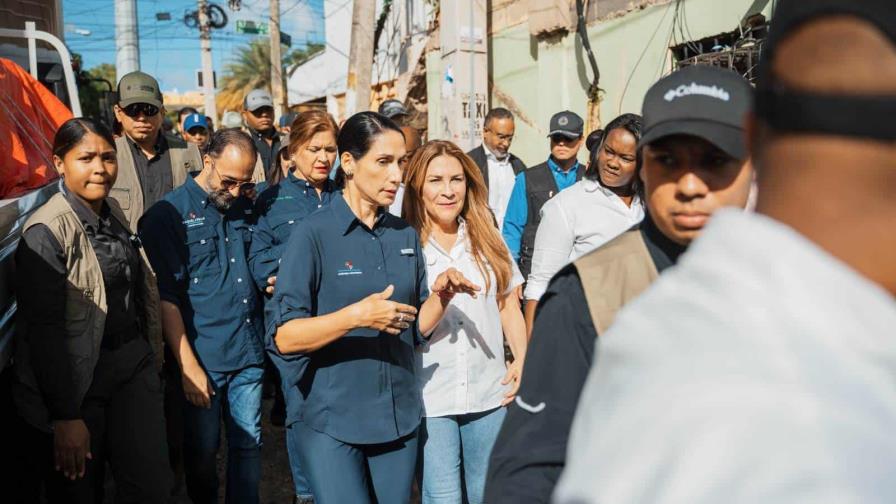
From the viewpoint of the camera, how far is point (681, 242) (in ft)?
5.54

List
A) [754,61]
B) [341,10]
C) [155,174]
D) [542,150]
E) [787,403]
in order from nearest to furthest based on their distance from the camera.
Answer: [787,403] < [155,174] < [754,61] < [542,150] < [341,10]

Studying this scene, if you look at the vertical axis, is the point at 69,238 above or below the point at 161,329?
above

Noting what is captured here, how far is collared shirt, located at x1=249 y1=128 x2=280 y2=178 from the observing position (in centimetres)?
642

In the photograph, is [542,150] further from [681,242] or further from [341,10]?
[341,10]

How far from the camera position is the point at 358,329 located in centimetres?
290

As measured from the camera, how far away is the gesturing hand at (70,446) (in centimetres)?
304

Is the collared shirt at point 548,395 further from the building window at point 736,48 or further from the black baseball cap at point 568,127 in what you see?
the building window at point 736,48

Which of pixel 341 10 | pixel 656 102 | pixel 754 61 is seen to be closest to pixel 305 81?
pixel 341 10

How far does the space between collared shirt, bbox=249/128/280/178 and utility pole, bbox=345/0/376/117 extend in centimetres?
505

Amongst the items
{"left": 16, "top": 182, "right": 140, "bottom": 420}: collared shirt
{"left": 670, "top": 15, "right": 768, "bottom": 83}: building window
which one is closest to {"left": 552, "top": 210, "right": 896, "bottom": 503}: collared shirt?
{"left": 16, "top": 182, "right": 140, "bottom": 420}: collared shirt

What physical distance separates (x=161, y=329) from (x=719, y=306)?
352 cm

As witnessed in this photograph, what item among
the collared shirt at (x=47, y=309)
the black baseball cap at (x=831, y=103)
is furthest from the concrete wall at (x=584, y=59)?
the black baseball cap at (x=831, y=103)

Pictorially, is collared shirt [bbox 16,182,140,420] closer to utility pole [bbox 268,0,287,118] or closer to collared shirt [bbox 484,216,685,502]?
collared shirt [bbox 484,216,685,502]

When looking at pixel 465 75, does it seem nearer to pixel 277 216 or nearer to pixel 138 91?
pixel 138 91
